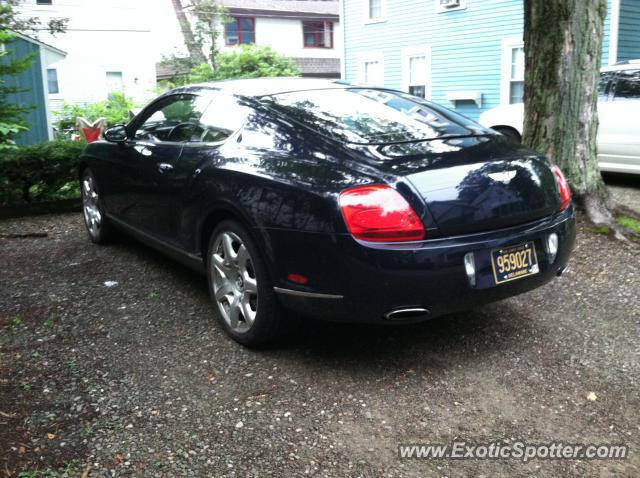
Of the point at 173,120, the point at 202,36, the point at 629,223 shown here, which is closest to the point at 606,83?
the point at 629,223

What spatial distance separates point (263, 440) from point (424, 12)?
17.1m

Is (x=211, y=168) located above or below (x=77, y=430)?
above

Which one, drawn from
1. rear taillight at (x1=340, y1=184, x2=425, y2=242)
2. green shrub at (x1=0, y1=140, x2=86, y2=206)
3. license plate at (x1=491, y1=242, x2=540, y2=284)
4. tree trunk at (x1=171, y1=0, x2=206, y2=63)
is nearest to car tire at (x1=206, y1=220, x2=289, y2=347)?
rear taillight at (x1=340, y1=184, x2=425, y2=242)

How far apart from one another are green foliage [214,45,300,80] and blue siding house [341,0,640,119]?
5793 mm

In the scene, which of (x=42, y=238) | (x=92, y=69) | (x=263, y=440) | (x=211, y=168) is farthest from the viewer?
(x=92, y=69)

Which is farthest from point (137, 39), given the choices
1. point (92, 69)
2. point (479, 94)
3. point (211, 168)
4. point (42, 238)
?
point (211, 168)

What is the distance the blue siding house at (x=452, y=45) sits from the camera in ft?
44.5

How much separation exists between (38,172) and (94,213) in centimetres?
239

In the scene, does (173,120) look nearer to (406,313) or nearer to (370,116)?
(370,116)

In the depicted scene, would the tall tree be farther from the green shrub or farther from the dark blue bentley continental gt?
the dark blue bentley continental gt

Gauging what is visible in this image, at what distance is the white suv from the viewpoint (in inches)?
345

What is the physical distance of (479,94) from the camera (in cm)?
1645

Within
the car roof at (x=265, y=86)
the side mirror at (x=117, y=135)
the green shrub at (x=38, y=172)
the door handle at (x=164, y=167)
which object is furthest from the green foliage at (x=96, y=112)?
the door handle at (x=164, y=167)

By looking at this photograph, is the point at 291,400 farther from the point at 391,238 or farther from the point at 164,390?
the point at 391,238
